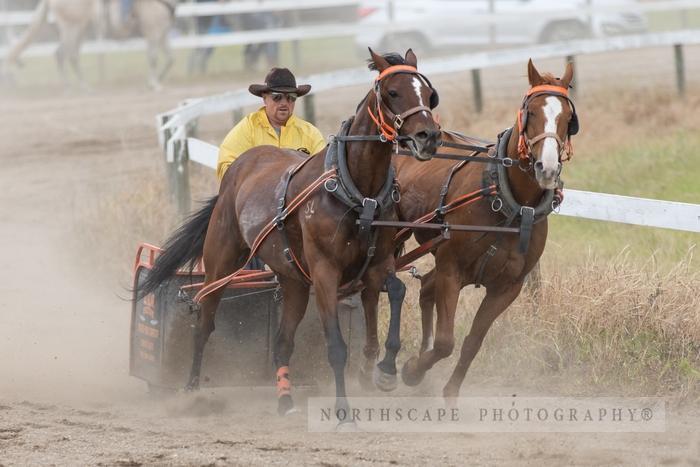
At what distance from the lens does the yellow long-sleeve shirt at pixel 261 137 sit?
8148mm

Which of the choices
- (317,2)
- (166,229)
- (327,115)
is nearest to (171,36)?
(317,2)

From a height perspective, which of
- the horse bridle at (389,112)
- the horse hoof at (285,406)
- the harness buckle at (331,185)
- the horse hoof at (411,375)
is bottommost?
the horse hoof at (285,406)

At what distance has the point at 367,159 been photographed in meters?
6.64

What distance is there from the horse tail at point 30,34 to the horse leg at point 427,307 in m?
14.2

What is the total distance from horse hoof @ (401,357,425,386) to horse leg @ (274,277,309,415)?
2.27ft

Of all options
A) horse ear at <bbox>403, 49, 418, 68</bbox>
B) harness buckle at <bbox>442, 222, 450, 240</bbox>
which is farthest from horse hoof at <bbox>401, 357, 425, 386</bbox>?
horse ear at <bbox>403, 49, 418, 68</bbox>

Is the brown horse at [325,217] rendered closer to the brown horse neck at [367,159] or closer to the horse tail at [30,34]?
the brown horse neck at [367,159]

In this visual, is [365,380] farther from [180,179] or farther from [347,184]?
[180,179]

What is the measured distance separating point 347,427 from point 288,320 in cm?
101

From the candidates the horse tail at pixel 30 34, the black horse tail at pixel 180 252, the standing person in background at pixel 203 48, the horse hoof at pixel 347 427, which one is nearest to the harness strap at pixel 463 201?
the horse hoof at pixel 347 427

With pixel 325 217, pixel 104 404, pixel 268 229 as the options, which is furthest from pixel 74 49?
pixel 325 217

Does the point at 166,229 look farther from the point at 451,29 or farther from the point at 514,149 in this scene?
the point at 451,29

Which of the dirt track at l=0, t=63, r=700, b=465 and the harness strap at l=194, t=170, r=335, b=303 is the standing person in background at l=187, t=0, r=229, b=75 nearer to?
the dirt track at l=0, t=63, r=700, b=465

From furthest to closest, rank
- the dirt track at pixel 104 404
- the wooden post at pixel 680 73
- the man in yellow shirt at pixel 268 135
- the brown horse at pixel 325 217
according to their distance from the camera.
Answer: the wooden post at pixel 680 73 < the man in yellow shirt at pixel 268 135 < the brown horse at pixel 325 217 < the dirt track at pixel 104 404
